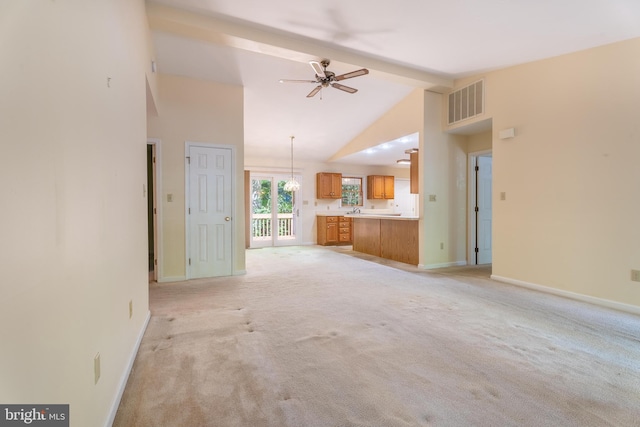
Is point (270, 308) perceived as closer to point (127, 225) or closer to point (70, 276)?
point (127, 225)

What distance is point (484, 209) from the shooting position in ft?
18.0

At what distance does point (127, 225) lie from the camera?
2.00m

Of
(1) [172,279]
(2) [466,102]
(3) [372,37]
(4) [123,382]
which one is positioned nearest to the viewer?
(4) [123,382]

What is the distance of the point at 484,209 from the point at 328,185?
167 inches

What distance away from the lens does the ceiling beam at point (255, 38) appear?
304 centimetres

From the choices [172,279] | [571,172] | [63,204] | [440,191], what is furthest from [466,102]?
[172,279]

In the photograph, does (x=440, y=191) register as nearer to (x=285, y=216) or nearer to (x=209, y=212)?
(x=209, y=212)

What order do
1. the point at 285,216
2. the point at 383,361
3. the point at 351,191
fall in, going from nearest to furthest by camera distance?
1. the point at 383,361
2. the point at 285,216
3. the point at 351,191

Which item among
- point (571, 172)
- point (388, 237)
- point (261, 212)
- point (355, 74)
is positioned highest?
point (355, 74)

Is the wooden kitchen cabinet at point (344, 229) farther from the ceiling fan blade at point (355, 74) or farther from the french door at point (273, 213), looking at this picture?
the ceiling fan blade at point (355, 74)

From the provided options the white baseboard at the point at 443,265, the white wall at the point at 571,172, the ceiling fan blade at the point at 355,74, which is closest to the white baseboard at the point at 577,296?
the white wall at the point at 571,172

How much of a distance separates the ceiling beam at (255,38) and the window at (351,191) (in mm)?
4860

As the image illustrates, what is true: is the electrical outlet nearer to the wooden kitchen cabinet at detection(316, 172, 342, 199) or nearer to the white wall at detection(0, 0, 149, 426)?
the white wall at detection(0, 0, 149, 426)

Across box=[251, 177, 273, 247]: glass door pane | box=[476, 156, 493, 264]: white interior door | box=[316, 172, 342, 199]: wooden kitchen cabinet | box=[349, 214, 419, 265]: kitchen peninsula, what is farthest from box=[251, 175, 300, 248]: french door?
box=[476, 156, 493, 264]: white interior door
